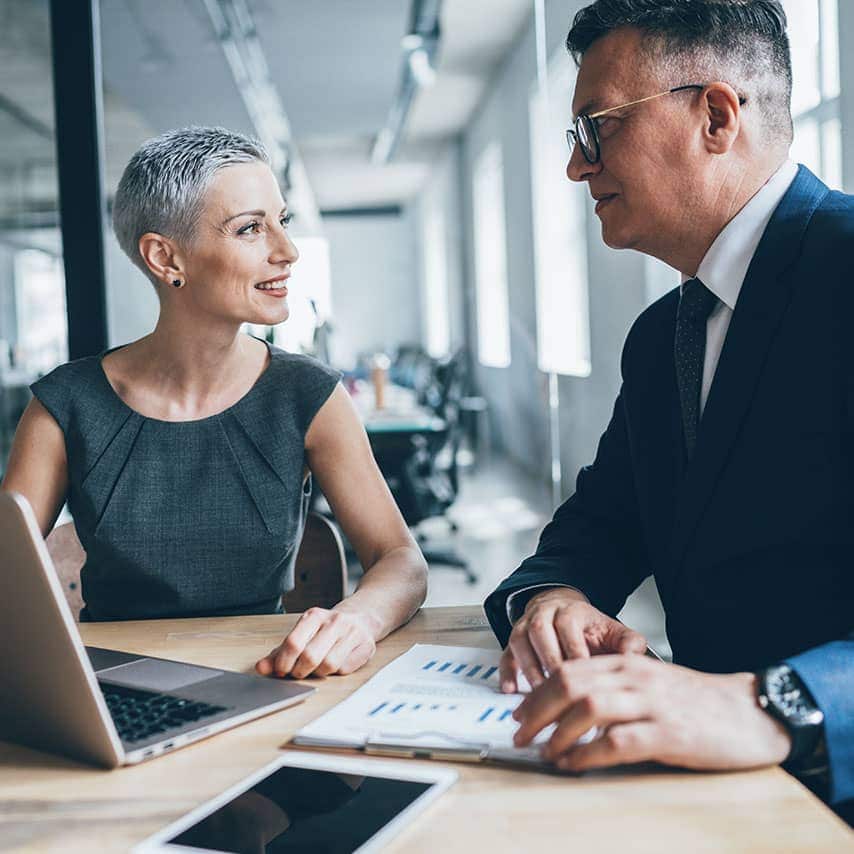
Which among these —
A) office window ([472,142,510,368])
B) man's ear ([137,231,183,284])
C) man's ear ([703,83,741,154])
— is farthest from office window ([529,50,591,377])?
man's ear ([703,83,741,154])

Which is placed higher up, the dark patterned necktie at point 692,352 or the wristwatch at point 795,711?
the dark patterned necktie at point 692,352

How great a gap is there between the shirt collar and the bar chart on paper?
22.1 inches

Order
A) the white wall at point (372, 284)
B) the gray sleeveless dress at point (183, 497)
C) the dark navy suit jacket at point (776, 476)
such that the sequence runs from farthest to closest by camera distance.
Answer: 1. the white wall at point (372, 284)
2. the gray sleeveless dress at point (183, 497)
3. the dark navy suit jacket at point (776, 476)

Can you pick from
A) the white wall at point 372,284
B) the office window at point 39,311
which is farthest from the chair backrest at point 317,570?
the white wall at point 372,284

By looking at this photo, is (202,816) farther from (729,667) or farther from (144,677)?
(729,667)

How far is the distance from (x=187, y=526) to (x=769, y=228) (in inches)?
38.7

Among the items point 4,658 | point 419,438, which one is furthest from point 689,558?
point 419,438

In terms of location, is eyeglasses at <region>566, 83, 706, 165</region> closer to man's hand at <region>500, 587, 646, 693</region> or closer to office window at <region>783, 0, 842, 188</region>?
man's hand at <region>500, 587, 646, 693</region>

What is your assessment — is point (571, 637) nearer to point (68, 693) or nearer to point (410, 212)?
point (68, 693)

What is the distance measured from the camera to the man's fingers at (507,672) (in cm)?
99

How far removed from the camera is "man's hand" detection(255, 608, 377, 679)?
110 cm

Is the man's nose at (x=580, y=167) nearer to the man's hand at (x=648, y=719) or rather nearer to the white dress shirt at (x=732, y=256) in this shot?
the white dress shirt at (x=732, y=256)

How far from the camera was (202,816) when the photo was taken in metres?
0.75

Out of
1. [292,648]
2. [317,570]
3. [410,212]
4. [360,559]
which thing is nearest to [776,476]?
[292,648]
